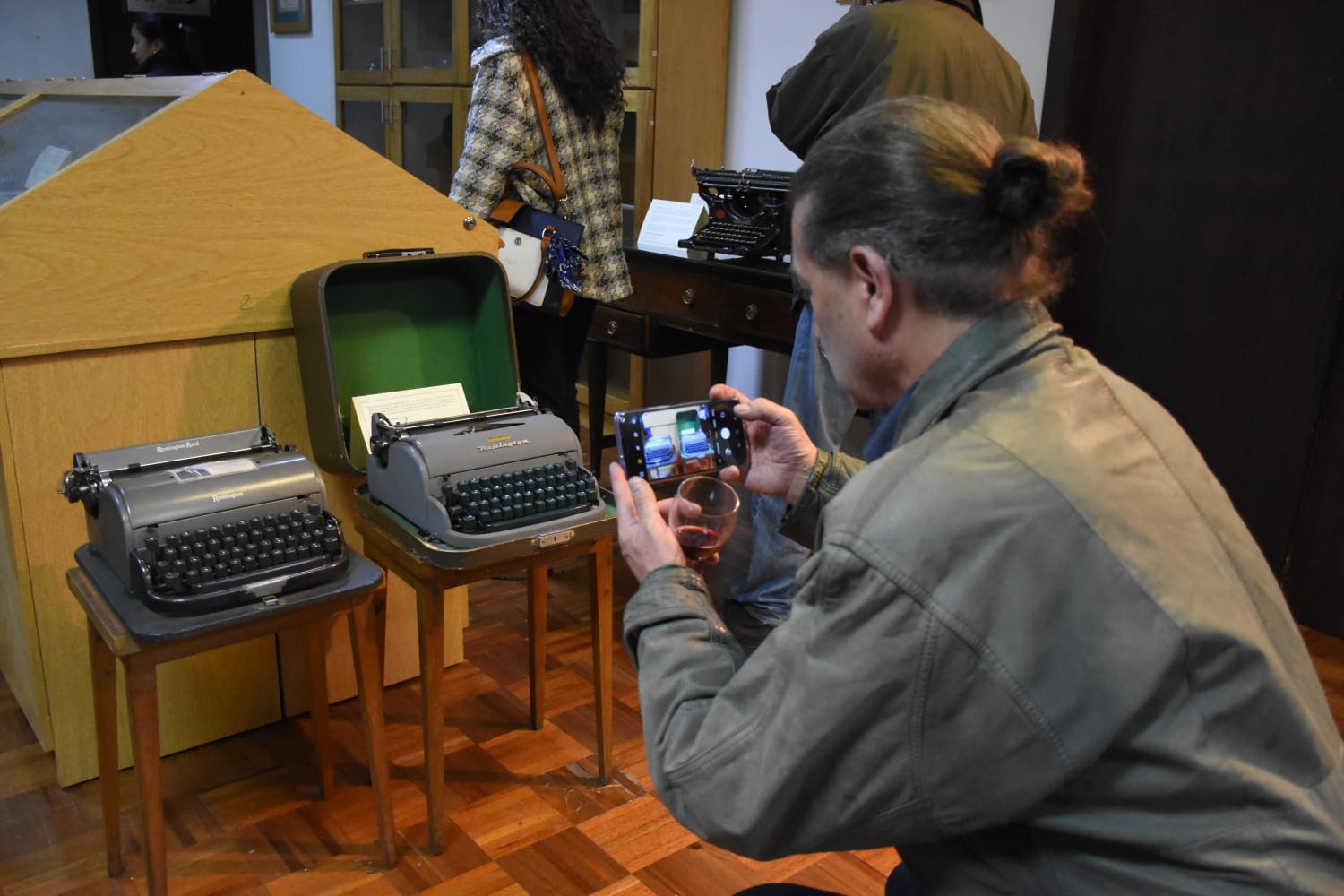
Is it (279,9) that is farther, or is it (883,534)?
(279,9)

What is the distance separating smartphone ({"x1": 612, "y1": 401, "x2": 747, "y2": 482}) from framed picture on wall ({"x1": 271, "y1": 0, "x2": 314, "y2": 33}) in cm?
462

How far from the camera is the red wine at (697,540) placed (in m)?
1.16

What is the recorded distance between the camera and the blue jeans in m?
2.26

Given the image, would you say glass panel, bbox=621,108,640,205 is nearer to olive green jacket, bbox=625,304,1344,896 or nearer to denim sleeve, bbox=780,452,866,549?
denim sleeve, bbox=780,452,866,549

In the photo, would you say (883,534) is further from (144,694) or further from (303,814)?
(303,814)

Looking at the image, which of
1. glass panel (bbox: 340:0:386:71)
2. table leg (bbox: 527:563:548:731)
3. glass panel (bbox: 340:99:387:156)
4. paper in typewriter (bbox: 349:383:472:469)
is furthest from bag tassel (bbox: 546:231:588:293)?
glass panel (bbox: 340:0:386:71)

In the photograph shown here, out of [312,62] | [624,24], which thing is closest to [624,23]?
[624,24]

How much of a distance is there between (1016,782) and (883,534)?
0.63ft

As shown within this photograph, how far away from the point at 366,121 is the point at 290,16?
1162 mm

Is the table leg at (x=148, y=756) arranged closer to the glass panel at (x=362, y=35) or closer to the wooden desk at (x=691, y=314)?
the wooden desk at (x=691, y=314)

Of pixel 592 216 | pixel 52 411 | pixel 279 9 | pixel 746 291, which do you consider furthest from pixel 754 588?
pixel 279 9

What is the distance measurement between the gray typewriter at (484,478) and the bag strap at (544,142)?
0.80 meters

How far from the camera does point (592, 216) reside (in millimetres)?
2607

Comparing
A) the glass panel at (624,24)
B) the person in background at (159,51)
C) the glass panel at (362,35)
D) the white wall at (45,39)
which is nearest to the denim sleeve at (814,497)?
the glass panel at (624,24)
